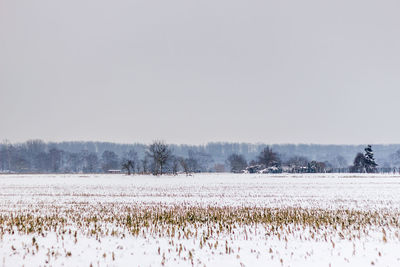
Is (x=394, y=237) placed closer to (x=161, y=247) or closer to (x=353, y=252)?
(x=353, y=252)

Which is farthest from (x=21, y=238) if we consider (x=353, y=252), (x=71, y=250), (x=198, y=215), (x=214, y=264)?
(x=353, y=252)

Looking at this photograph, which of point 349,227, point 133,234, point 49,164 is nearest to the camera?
point 133,234

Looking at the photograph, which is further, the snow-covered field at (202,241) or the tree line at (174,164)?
the tree line at (174,164)

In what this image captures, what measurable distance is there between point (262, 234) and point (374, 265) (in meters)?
4.70

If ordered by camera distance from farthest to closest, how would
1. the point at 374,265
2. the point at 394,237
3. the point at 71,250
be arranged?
the point at 394,237, the point at 71,250, the point at 374,265

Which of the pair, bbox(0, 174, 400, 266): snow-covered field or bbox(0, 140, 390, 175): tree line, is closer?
bbox(0, 174, 400, 266): snow-covered field

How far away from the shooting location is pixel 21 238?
12289mm

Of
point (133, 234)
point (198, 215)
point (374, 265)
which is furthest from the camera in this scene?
point (198, 215)

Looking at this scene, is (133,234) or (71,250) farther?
(133,234)

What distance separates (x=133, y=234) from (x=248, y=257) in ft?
16.4

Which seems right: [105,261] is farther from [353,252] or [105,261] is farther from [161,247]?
[353,252]

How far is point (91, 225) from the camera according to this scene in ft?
49.1

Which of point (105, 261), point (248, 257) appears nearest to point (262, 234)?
point (248, 257)

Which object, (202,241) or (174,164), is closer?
(202,241)
